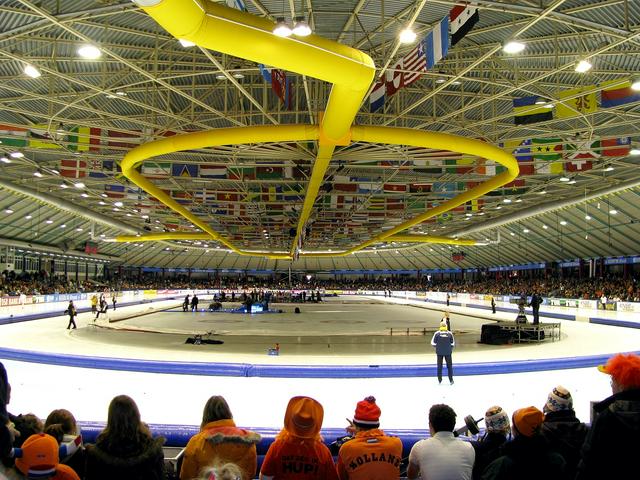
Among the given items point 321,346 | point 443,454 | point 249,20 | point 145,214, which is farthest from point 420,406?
point 145,214

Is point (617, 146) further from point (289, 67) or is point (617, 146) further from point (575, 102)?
point (289, 67)

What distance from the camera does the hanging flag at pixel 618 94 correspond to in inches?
576

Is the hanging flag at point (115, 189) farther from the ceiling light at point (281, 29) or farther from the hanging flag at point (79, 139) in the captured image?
the ceiling light at point (281, 29)

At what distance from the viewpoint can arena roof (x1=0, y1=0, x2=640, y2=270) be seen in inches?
496

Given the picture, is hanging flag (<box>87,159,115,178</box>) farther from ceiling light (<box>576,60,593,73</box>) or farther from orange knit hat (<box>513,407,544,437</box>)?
orange knit hat (<box>513,407,544,437</box>)

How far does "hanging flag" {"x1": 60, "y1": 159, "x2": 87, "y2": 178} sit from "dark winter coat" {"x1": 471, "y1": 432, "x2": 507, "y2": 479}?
23.4m

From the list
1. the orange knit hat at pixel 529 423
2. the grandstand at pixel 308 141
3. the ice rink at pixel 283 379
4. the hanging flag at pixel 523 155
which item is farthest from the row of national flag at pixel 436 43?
the hanging flag at pixel 523 155

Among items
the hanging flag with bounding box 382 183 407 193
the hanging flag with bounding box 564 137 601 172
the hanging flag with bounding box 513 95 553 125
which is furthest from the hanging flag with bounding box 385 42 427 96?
the hanging flag with bounding box 382 183 407 193

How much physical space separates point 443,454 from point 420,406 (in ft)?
20.2

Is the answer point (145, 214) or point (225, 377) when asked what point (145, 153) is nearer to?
point (225, 377)

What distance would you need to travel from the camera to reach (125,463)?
310cm

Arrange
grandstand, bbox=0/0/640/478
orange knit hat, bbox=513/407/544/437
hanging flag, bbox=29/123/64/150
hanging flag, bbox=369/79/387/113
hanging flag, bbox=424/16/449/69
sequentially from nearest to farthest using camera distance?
orange knit hat, bbox=513/407/544/437, grandstand, bbox=0/0/640/478, hanging flag, bbox=424/16/449/69, hanging flag, bbox=369/79/387/113, hanging flag, bbox=29/123/64/150

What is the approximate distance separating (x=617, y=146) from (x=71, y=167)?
24.1m

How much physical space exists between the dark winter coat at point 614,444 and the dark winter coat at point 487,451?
1.13 m
